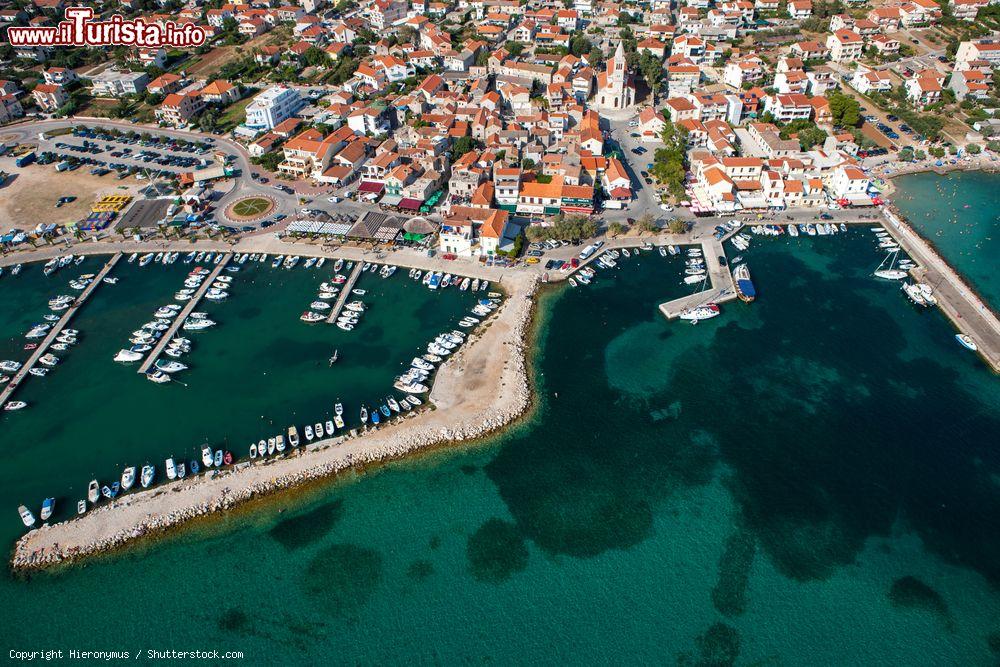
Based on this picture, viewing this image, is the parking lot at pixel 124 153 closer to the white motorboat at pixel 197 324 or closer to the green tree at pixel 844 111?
the white motorboat at pixel 197 324

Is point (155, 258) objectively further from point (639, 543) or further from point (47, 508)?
point (639, 543)

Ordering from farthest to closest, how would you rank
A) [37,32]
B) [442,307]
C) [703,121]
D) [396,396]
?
1. [37,32]
2. [703,121]
3. [442,307]
4. [396,396]

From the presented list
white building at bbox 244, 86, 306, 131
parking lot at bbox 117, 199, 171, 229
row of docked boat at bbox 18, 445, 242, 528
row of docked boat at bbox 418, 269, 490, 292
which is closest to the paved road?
Answer: white building at bbox 244, 86, 306, 131

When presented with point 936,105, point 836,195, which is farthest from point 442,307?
point 936,105

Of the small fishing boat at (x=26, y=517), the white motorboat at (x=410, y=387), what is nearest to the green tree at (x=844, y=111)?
the white motorboat at (x=410, y=387)

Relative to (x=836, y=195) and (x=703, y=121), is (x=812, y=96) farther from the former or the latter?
(x=836, y=195)

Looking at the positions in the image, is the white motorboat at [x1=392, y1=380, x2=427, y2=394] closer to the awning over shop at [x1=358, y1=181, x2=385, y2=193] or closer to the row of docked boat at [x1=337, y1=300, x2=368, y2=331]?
the row of docked boat at [x1=337, y1=300, x2=368, y2=331]
